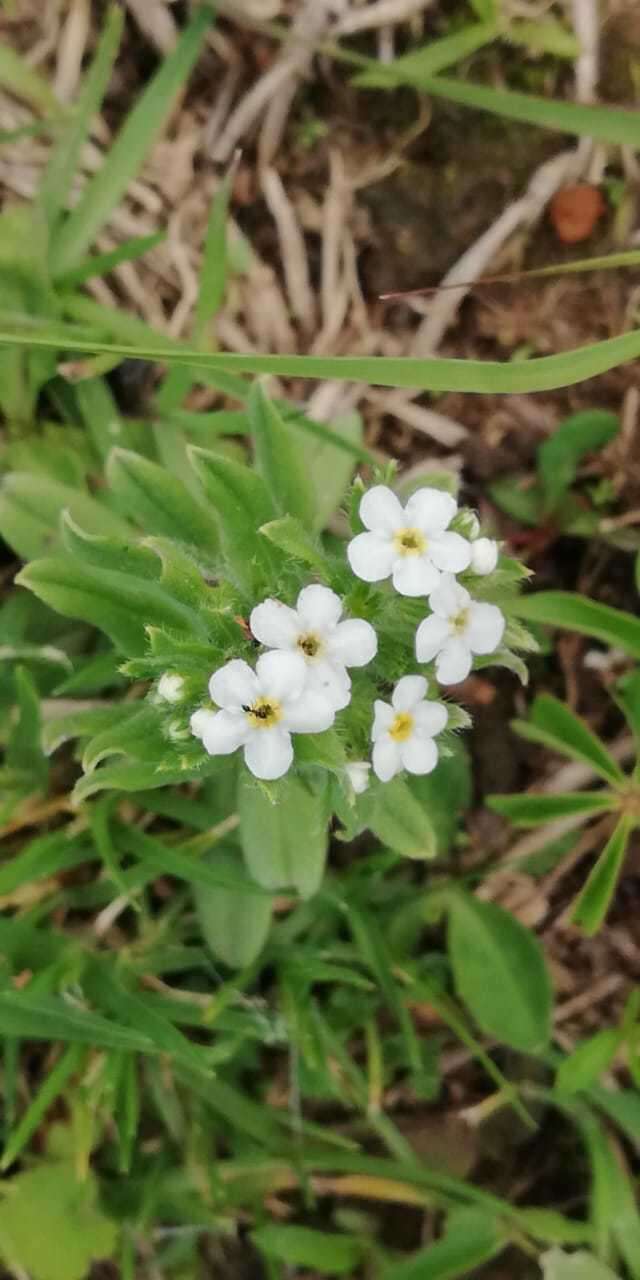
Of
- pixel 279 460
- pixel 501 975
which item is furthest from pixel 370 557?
pixel 501 975

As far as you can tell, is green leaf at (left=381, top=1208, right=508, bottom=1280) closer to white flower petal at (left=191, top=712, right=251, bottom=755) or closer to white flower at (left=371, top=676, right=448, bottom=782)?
white flower at (left=371, top=676, right=448, bottom=782)

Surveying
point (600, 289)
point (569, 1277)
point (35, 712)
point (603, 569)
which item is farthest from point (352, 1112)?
point (600, 289)

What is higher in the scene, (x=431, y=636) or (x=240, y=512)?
(x=240, y=512)

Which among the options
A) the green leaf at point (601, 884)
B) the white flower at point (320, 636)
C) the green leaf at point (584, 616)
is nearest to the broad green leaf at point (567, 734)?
the green leaf at point (601, 884)

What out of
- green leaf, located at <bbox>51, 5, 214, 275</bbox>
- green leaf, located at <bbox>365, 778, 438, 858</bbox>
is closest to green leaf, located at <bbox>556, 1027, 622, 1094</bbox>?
green leaf, located at <bbox>365, 778, 438, 858</bbox>

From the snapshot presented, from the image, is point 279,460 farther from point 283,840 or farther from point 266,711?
point 283,840

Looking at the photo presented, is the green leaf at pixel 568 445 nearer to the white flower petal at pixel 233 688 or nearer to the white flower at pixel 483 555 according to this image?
the white flower at pixel 483 555
